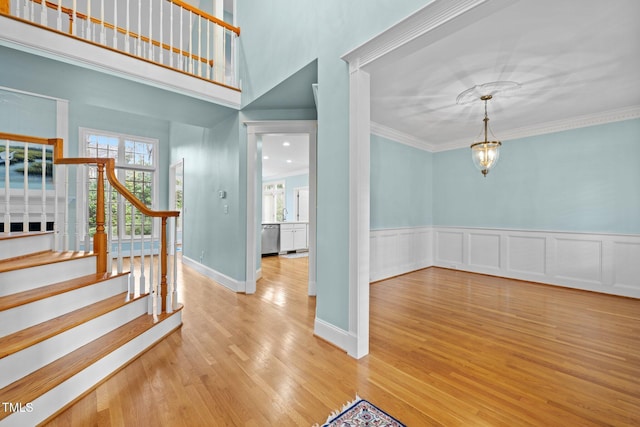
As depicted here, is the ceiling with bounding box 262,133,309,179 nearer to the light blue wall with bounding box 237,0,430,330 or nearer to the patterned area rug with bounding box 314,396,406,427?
the light blue wall with bounding box 237,0,430,330

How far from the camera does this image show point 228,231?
4043 mm

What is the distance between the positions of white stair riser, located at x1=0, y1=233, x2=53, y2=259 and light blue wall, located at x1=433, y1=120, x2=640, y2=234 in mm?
5956

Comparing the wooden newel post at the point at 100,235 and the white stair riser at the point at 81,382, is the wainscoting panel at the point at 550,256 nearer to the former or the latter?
the white stair riser at the point at 81,382

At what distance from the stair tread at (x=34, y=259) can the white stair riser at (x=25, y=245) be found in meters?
0.04

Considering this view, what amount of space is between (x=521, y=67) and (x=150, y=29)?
149 inches

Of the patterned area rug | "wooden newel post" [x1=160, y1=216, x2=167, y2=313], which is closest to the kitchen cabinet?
"wooden newel post" [x1=160, y1=216, x2=167, y2=313]

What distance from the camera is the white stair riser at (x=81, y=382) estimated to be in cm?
137

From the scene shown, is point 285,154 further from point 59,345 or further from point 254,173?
point 59,345

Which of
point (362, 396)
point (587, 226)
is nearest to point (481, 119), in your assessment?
point (587, 226)

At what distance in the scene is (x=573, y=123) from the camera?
4086 millimetres

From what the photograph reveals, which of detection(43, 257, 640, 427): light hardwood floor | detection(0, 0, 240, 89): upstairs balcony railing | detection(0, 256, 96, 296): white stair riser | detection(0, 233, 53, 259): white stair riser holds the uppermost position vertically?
detection(0, 0, 240, 89): upstairs balcony railing

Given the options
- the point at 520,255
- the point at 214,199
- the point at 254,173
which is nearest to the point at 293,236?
the point at 214,199

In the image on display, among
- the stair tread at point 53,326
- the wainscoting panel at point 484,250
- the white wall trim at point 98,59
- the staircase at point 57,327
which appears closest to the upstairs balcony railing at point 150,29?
the white wall trim at point 98,59

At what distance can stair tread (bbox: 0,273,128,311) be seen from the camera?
1725mm
